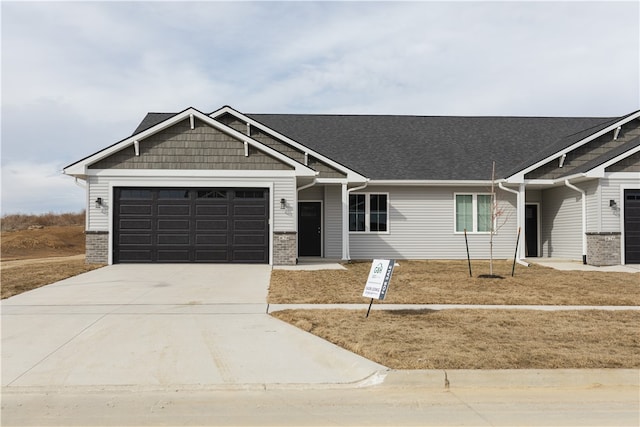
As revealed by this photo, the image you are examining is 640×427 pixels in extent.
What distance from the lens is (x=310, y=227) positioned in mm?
20969

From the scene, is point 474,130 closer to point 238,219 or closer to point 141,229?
point 238,219

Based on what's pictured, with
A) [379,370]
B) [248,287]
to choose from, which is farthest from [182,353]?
[248,287]

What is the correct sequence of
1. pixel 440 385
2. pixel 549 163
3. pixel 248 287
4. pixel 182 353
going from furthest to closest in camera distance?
pixel 549 163 < pixel 248 287 < pixel 182 353 < pixel 440 385

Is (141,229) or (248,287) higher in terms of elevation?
(141,229)

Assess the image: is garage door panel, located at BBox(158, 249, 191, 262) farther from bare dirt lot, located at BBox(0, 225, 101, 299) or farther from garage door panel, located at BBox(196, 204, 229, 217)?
bare dirt lot, located at BBox(0, 225, 101, 299)

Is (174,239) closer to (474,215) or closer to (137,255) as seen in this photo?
(137,255)

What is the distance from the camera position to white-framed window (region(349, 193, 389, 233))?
20562 mm

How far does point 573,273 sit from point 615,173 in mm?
4344

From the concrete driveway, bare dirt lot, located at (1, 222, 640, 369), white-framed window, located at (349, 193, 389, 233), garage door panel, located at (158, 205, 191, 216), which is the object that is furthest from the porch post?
the concrete driveway

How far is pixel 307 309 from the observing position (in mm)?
9906

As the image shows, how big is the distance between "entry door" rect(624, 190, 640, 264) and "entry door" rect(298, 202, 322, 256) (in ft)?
34.4

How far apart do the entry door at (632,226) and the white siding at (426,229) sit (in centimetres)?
381

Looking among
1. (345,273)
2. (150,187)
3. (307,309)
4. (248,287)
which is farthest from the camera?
(150,187)

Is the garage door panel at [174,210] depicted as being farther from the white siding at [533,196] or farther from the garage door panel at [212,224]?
the white siding at [533,196]
